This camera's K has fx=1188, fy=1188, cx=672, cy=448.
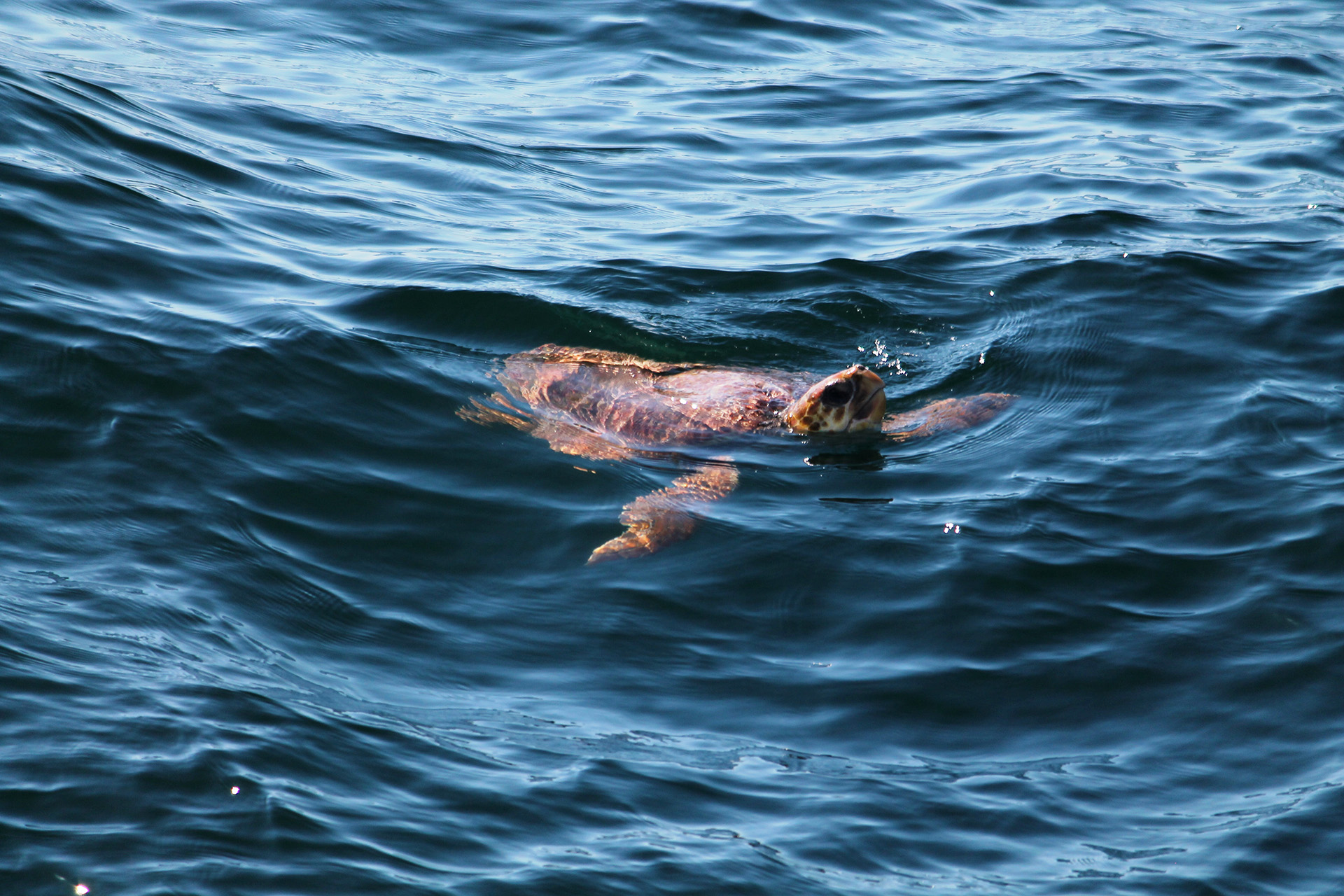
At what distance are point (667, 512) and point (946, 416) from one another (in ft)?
5.92

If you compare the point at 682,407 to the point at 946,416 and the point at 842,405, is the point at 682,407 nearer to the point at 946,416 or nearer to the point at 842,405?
the point at 842,405

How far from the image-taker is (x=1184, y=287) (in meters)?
7.26

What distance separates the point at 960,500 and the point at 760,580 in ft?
3.82

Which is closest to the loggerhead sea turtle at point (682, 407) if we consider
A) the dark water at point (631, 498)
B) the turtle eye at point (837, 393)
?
the turtle eye at point (837, 393)

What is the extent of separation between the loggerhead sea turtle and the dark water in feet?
0.64

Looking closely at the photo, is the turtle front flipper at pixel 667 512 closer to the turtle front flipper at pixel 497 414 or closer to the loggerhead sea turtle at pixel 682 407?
the loggerhead sea turtle at pixel 682 407

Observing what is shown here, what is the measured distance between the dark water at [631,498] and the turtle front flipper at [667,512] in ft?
0.44

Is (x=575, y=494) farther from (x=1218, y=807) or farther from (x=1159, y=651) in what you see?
(x=1218, y=807)

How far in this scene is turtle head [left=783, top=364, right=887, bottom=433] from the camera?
5.79 metres

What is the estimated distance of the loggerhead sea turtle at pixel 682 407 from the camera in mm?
5828

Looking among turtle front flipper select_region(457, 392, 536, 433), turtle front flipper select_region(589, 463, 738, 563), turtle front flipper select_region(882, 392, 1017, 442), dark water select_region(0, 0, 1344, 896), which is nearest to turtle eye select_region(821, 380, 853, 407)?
dark water select_region(0, 0, 1344, 896)

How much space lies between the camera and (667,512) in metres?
5.19

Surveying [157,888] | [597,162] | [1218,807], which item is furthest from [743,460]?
[597,162]

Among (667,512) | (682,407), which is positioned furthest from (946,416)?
(667,512)
